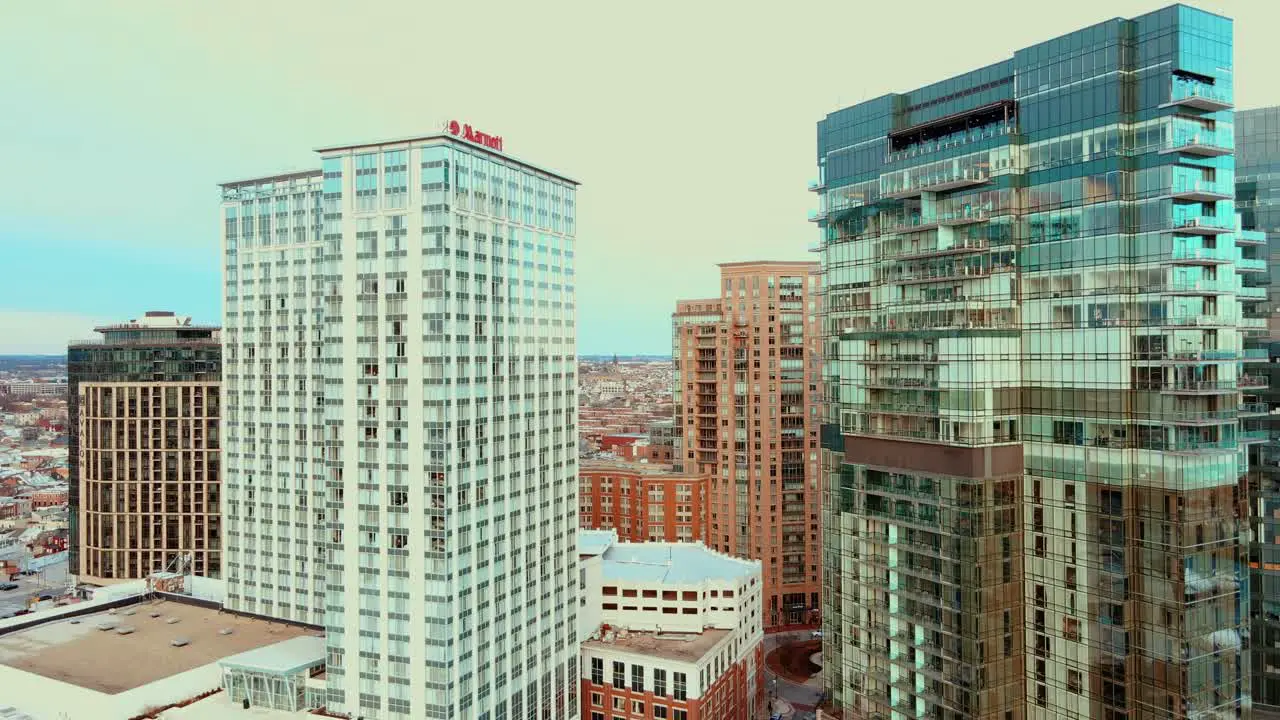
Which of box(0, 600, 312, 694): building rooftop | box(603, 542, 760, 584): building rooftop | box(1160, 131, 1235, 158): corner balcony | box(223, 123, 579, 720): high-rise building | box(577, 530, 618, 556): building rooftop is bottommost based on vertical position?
box(0, 600, 312, 694): building rooftop

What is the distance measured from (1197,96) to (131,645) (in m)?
119

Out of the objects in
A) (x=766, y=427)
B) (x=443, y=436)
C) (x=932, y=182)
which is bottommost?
(x=766, y=427)

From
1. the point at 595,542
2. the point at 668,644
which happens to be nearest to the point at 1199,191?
the point at 668,644

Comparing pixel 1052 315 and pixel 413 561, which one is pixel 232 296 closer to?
pixel 413 561

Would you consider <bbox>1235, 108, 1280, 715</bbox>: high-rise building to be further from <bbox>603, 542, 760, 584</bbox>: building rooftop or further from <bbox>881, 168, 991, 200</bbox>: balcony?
<bbox>603, 542, 760, 584</bbox>: building rooftop

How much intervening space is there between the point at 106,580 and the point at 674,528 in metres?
102

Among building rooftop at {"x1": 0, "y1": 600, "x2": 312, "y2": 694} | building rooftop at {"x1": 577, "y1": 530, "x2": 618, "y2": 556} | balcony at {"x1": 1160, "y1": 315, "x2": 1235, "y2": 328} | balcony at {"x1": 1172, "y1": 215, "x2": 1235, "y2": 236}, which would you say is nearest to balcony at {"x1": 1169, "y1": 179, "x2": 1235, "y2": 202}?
balcony at {"x1": 1172, "y1": 215, "x2": 1235, "y2": 236}

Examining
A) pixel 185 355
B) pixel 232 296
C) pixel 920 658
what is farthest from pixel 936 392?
pixel 185 355

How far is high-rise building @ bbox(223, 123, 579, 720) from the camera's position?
78938 mm

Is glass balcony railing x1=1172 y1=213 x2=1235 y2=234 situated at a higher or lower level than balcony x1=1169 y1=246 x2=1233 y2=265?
higher

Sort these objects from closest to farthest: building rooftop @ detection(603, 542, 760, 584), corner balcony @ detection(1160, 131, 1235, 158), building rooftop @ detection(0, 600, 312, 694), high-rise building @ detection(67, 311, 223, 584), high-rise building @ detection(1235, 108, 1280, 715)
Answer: corner balcony @ detection(1160, 131, 1235, 158)
building rooftop @ detection(0, 600, 312, 694)
high-rise building @ detection(1235, 108, 1280, 715)
building rooftop @ detection(603, 542, 760, 584)
high-rise building @ detection(67, 311, 223, 584)

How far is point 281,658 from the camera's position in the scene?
88.2 metres

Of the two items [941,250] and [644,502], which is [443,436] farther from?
[644,502]

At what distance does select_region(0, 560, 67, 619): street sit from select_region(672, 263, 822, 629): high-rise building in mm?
132716
